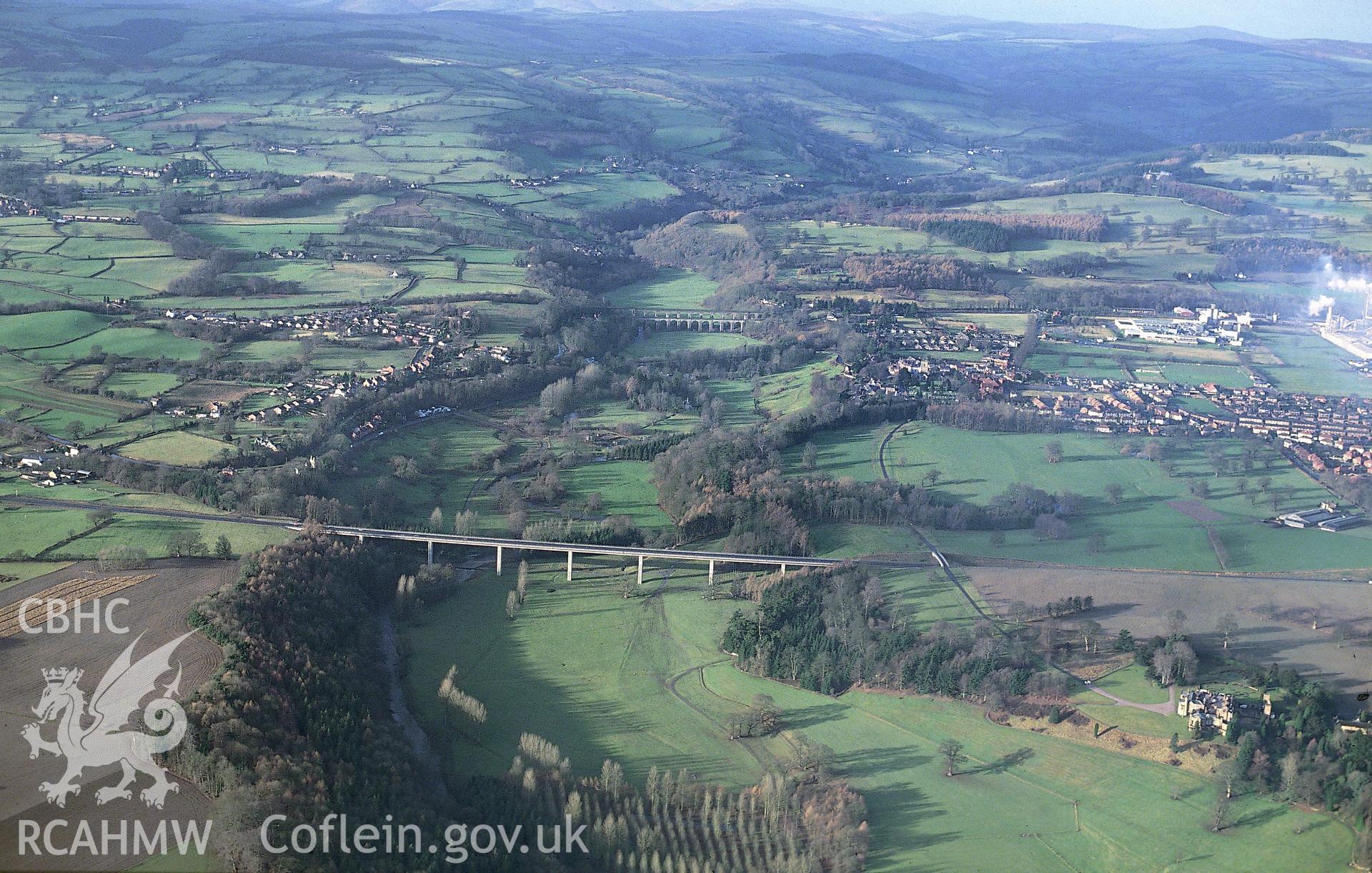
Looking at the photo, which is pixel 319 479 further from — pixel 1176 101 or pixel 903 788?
pixel 1176 101

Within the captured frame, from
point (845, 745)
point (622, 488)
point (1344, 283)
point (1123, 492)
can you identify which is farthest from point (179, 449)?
point (1344, 283)

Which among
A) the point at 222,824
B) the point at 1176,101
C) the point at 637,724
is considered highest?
the point at 1176,101

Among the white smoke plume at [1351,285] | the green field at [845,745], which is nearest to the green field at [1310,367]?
the white smoke plume at [1351,285]

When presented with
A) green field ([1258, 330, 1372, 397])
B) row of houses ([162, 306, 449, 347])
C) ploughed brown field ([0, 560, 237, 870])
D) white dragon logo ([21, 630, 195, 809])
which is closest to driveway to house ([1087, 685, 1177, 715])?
ploughed brown field ([0, 560, 237, 870])

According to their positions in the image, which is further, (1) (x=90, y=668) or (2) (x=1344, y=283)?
(2) (x=1344, y=283)

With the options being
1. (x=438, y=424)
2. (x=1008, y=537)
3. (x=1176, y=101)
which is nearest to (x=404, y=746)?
(x=1008, y=537)

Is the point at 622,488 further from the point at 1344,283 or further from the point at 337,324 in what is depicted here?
the point at 1344,283

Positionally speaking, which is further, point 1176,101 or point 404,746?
point 1176,101
